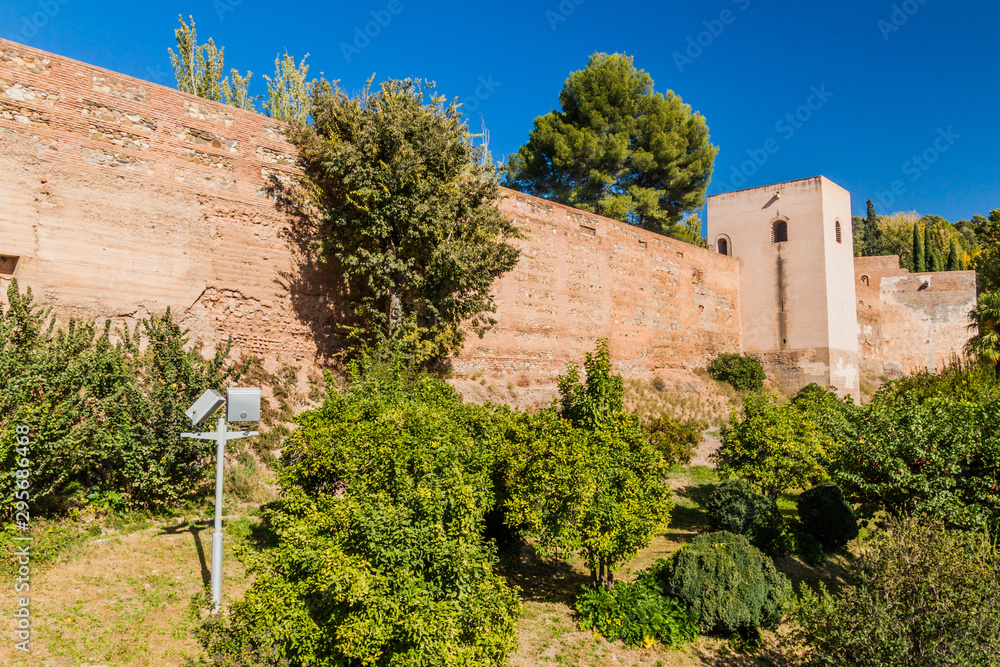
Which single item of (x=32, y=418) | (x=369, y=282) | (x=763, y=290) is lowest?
(x=32, y=418)

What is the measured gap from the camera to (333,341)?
36.1 feet

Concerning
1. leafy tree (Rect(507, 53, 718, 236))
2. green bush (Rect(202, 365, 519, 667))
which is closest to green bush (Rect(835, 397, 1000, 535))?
green bush (Rect(202, 365, 519, 667))

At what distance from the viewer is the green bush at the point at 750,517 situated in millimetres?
9148

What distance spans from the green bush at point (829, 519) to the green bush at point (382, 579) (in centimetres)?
698

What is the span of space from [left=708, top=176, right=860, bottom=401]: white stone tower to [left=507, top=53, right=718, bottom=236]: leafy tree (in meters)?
2.91

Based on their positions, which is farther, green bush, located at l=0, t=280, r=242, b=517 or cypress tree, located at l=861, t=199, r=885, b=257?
cypress tree, located at l=861, t=199, r=885, b=257

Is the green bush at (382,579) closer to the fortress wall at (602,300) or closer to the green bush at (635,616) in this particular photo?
the green bush at (635,616)

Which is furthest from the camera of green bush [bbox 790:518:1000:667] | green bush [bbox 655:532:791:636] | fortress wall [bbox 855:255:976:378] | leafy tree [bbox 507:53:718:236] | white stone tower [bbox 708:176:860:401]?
fortress wall [bbox 855:255:976:378]

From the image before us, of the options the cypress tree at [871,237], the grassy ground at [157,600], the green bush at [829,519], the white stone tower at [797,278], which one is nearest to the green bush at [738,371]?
the white stone tower at [797,278]

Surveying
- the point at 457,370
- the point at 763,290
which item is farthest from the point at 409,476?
the point at 763,290

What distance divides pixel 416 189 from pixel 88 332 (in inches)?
201

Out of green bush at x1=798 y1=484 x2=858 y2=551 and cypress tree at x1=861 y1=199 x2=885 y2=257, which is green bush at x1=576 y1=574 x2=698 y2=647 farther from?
cypress tree at x1=861 y1=199 x2=885 y2=257

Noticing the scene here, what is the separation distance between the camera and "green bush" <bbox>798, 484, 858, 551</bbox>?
31.2ft

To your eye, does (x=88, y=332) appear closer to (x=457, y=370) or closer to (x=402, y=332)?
(x=402, y=332)
